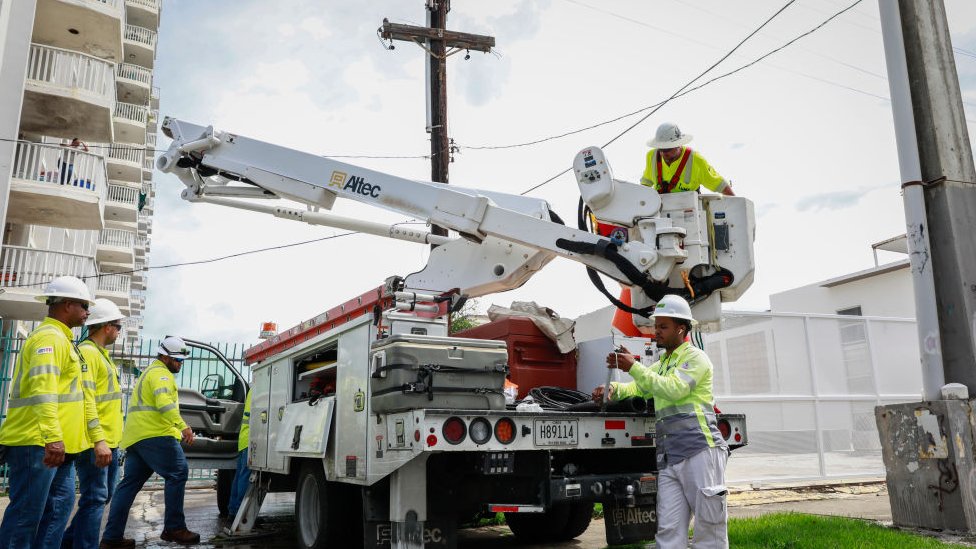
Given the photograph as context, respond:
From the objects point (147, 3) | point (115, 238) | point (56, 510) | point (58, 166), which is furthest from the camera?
point (115, 238)

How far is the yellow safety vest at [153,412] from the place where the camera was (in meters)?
6.88

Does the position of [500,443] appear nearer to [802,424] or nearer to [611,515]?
[611,515]

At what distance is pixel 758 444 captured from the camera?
945cm

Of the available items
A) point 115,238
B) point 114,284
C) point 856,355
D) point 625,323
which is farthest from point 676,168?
point 115,238

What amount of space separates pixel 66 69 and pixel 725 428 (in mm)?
19564

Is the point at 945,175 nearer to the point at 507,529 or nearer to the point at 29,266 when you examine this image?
the point at 507,529

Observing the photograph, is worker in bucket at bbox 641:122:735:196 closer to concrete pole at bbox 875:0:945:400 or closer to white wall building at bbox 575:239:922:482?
concrete pole at bbox 875:0:945:400

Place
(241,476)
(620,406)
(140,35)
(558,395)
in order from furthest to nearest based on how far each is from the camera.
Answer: (140,35) → (241,476) → (558,395) → (620,406)

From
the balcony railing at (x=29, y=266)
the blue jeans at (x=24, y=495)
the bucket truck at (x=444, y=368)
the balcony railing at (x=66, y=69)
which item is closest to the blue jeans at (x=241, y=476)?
the bucket truck at (x=444, y=368)

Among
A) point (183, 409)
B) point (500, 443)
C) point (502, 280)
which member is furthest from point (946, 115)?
point (183, 409)

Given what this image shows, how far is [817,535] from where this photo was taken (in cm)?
551

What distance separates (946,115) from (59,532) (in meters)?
7.41

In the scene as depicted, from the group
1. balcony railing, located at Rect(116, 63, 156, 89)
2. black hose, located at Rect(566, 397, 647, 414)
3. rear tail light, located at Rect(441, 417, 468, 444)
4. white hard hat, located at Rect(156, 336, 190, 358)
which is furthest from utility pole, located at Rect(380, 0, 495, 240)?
balcony railing, located at Rect(116, 63, 156, 89)

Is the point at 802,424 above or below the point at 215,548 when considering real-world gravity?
above
